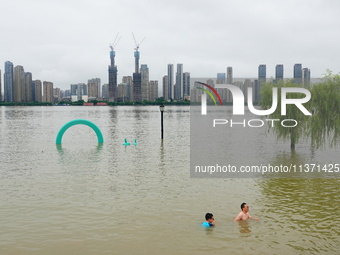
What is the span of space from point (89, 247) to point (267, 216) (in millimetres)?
7251

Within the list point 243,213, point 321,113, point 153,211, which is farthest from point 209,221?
point 321,113

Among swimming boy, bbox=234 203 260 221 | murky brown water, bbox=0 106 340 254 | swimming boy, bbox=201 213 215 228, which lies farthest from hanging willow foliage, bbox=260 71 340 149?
swimming boy, bbox=201 213 215 228

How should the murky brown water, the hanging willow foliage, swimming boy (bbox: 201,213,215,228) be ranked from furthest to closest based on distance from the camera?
1. the hanging willow foliage
2. swimming boy (bbox: 201,213,215,228)
3. the murky brown water

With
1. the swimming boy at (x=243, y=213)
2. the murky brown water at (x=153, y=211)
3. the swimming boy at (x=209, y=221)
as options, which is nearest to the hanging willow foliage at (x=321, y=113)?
the murky brown water at (x=153, y=211)

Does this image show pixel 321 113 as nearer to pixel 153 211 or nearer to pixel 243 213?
pixel 243 213

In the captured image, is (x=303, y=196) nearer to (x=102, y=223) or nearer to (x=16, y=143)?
(x=102, y=223)

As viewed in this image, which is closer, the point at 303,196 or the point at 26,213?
the point at 26,213

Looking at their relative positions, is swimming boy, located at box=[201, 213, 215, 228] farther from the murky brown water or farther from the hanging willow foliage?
the hanging willow foliage

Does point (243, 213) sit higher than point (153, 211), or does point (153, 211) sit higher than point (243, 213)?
point (243, 213)

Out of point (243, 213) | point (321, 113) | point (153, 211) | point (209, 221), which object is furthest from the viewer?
point (321, 113)

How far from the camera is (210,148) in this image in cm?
3894

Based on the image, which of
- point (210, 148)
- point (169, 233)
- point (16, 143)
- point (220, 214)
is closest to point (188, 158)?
point (210, 148)

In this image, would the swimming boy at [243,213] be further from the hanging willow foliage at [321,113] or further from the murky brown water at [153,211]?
the hanging willow foliage at [321,113]

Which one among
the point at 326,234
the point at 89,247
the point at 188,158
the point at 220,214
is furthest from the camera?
the point at 188,158
